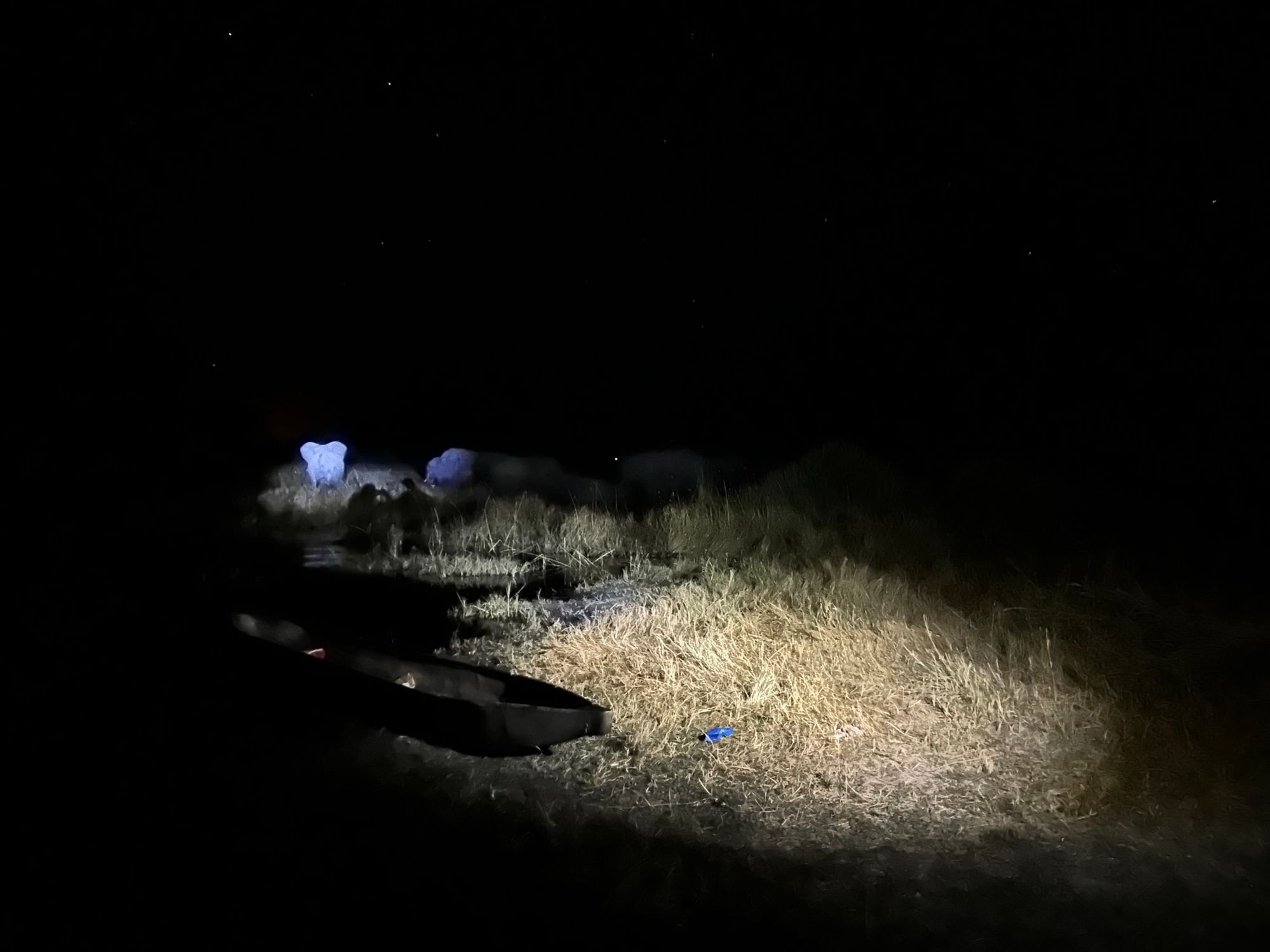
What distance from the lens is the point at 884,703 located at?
643cm

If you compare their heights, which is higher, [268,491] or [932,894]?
[268,491]

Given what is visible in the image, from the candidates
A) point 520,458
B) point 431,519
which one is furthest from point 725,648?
point 520,458

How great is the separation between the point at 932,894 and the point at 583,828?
5.70 ft

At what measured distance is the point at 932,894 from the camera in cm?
430

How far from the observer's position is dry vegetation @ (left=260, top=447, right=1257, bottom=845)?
5266 mm

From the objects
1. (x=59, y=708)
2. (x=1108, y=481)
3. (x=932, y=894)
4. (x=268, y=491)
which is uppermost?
(x=268, y=491)

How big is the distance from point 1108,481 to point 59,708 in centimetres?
1422

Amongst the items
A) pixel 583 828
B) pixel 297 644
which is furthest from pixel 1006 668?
pixel 297 644

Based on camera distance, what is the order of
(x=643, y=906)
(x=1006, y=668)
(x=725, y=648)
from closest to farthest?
(x=643, y=906) → (x=1006, y=668) → (x=725, y=648)

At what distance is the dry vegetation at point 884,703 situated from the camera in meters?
5.27

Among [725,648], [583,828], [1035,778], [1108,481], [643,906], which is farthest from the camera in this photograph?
[1108,481]

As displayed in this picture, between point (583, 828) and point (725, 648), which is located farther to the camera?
point (725, 648)

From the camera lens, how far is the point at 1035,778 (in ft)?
18.0

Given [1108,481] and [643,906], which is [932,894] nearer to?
[643,906]
